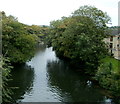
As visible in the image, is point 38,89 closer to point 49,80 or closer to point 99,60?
point 49,80

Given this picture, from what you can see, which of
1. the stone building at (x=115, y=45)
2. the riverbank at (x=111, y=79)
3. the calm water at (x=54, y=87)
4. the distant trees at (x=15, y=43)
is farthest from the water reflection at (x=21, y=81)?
the stone building at (x=115, y=45)

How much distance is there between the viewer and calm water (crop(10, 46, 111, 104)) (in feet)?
78.3

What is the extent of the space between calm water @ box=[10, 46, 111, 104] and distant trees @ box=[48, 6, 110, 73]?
12.1 feet

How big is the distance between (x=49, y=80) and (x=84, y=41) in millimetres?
9265

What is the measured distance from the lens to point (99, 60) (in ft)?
110

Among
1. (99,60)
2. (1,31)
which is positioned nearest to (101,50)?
(99,60)

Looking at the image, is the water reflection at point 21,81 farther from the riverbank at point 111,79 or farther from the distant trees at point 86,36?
the riverbank at point 111,79

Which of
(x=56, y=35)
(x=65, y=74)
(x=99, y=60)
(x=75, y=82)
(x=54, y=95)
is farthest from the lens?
(x=56, y=35)

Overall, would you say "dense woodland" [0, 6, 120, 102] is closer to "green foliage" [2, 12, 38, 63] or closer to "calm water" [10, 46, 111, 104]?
"green foliage" [2, 12, 38, 63]

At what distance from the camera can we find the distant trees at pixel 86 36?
112 ft

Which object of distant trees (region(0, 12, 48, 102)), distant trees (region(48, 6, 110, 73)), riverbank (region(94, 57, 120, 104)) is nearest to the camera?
riverbank (region(94, 57, 120, 104))

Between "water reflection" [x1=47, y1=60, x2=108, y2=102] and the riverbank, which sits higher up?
the riverbank

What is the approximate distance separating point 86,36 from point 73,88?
11103 millimetres

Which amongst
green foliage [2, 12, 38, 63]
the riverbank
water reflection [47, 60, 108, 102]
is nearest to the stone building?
water reflection [47, 60, 108, 102]
